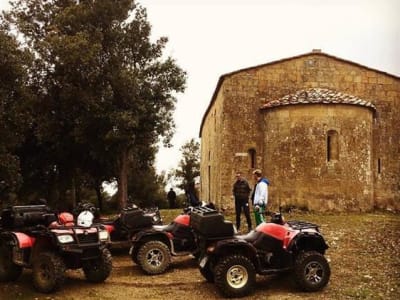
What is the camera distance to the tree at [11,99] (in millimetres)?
17188

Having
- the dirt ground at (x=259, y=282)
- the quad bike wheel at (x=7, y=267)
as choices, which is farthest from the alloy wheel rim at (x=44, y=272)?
the quad bike wheel at (x=7, y=267)

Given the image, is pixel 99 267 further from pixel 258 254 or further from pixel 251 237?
pixel 258 254

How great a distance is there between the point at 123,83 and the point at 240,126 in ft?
17.7

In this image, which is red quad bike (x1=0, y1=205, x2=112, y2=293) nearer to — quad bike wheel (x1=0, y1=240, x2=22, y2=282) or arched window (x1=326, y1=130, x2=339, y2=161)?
quad bike wheel (x1=0, y1=240, x2=22, y2=282)

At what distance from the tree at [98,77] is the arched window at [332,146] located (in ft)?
23.0

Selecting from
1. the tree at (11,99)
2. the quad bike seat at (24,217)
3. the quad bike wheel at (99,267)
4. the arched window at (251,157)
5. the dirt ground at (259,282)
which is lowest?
the dirt ground at (259,282)

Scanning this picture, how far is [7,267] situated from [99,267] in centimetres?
197

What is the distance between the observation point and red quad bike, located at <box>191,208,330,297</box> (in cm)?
856

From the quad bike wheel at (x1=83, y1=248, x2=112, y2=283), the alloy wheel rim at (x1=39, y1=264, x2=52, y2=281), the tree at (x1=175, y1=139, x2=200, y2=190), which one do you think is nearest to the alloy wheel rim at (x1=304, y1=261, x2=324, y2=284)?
the quad bike wheel at (x1=83, y1=248, x2=112, y2=283)

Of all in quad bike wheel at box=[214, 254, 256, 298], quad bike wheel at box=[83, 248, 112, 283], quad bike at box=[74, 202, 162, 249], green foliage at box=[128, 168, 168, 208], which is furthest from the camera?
green foliage at box=[128, 168, 168, 208]

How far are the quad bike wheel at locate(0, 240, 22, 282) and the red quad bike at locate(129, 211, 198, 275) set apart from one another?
2.29m

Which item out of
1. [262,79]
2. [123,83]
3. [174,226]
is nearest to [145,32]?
[123,83]

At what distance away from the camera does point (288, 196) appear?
2044 centimetres

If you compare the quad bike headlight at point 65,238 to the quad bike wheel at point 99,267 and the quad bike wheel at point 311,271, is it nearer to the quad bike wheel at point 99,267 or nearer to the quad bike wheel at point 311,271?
the quad bike wheel at point 99,267
